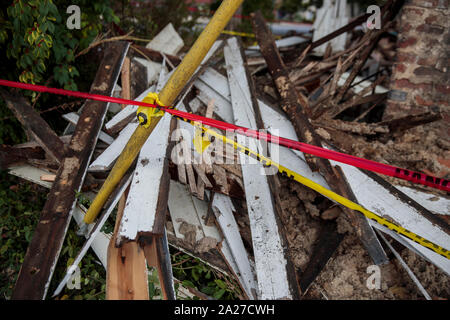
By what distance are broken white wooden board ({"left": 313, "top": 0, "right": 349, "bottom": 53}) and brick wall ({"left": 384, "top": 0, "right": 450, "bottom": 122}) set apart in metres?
1.61

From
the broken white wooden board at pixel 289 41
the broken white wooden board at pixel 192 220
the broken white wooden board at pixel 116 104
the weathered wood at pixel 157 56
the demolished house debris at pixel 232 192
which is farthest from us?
the broken white wooden board at pixel 289 41

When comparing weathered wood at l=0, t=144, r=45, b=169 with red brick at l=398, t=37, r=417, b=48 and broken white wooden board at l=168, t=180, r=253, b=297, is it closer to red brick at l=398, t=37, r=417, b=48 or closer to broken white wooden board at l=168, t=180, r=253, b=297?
broken white wooden board at l=168, t=180, r=253, b=297

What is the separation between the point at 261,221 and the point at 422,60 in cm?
258

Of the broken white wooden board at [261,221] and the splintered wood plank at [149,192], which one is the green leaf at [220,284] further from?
the splintered wood plank at [149,192]

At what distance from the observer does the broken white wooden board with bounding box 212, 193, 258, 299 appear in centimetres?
237

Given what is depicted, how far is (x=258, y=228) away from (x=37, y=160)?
2288 millimetres

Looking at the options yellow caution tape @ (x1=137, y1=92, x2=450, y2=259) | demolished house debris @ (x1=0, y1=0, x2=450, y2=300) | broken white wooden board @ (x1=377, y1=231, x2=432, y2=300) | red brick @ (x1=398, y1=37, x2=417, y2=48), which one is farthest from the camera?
red brick @ (x1=398, y1=37, x2=417, y2=48)

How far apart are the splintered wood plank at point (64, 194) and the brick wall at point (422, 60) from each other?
313 centimetres

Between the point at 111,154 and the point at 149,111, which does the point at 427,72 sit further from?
the point at 111,154

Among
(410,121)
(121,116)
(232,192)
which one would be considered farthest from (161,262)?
Answer: (410,121)

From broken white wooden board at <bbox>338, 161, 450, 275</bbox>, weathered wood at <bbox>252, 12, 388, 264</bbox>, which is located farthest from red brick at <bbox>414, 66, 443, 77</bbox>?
broken white wooden board at <bbox>338, 161, 450, 275</bbox>

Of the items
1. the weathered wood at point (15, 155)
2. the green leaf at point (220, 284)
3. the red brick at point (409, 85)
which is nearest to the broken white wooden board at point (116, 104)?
the weathered wood at point (15, 155)

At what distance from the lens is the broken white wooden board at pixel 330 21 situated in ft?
16.1
